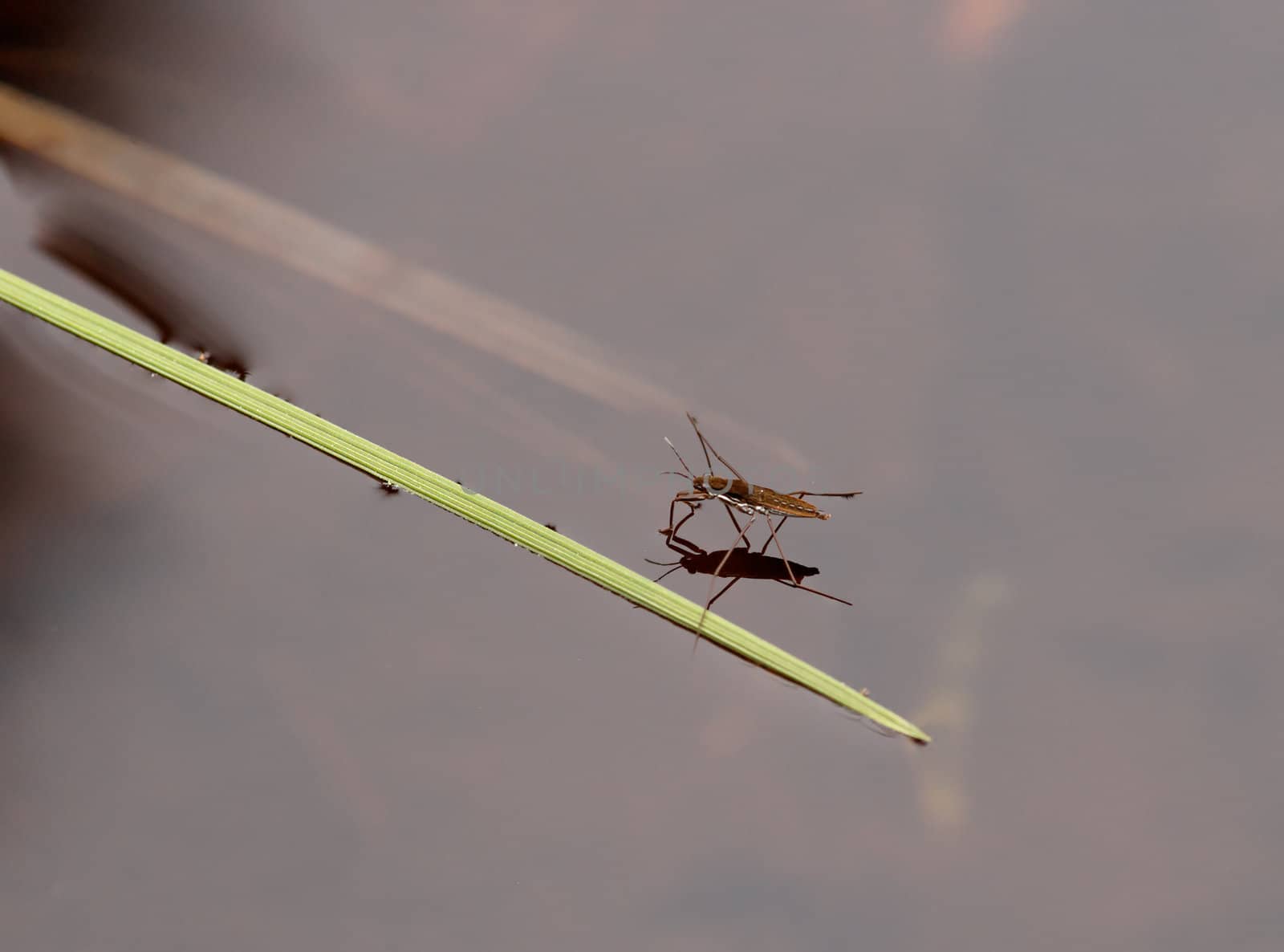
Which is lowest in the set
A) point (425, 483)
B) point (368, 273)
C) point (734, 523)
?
point (425, 483)

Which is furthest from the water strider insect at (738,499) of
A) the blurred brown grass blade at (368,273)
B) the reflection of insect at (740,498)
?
the blurred brown grass blade at (368,273)

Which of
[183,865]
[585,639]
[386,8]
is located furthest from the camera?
[386,8]

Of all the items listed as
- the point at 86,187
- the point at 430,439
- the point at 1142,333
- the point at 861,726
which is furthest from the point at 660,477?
the point at 86,187

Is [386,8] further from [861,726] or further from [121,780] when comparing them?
[861,726]

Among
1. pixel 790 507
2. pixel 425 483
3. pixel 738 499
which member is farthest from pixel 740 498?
pixel 425 483

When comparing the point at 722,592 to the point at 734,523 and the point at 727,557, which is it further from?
the point at 734,523

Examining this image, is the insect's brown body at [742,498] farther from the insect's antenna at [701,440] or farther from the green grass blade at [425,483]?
the green grass blade at [425,483]
